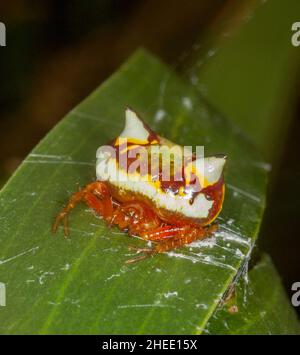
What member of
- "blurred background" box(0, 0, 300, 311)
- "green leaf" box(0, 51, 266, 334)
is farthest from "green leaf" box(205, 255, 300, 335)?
"blurred background" box(0, 0, 300, 311)

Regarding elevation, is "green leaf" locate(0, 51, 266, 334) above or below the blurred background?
below

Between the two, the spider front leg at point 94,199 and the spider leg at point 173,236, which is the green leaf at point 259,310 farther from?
the spider front leg at point 94,199

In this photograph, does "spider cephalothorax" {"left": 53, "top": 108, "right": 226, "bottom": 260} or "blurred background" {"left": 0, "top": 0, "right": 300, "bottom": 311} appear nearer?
"spider cephalothorax" {"left": 53, "top": 108, "right": 226, "bottom": 260}

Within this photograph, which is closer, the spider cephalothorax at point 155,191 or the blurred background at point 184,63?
the spider cephalothorax at point 155,191

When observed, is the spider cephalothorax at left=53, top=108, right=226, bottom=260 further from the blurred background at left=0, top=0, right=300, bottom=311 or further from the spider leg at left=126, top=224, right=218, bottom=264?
the blurred background at left=0, top=0, right=300, bottom=311

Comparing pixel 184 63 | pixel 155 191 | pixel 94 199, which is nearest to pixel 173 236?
pixel 155 191

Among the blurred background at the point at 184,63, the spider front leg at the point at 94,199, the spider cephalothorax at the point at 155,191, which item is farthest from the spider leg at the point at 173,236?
the blurred background at the point at 184,63

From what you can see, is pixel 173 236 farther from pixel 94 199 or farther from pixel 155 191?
pixel 94 199
